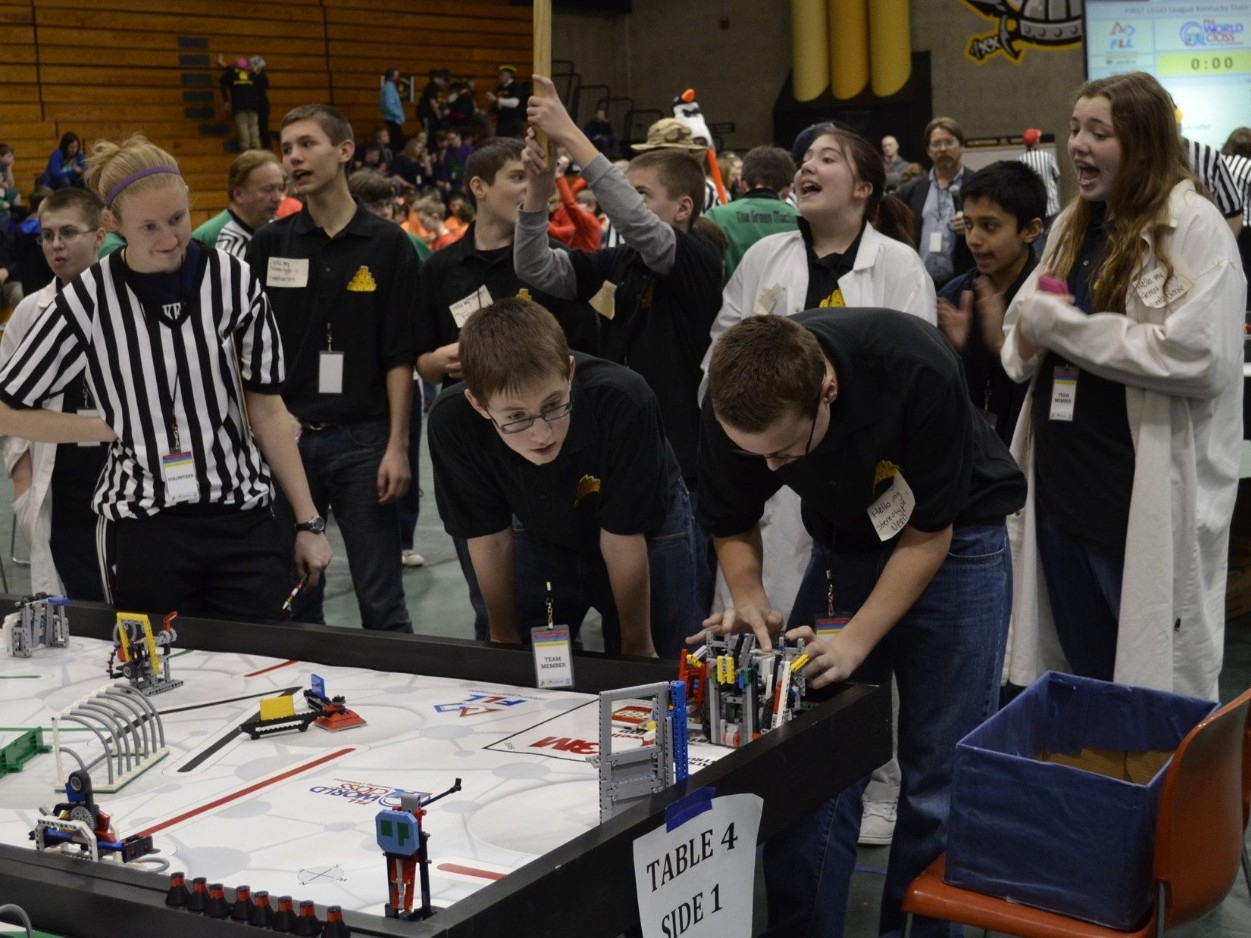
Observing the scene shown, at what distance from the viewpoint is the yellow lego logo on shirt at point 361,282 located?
349 centimetres

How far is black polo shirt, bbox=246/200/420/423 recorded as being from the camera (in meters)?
3.46

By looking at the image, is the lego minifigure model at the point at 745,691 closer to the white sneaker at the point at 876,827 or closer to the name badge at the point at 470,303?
the white sneaker at the point at 876,827

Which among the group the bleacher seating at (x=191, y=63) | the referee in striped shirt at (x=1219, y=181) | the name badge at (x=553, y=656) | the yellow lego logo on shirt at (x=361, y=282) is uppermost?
the bleacher seating at (x=191, y=63)

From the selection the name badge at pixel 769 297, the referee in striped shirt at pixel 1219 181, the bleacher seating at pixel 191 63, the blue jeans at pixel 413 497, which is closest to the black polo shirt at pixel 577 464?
the name badge at pixel 769 297

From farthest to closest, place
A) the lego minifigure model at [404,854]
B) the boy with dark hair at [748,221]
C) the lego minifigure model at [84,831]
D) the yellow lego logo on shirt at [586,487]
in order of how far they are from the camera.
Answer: the boy with dark hair at [748,221] < the yellow lego logo on shirt at [586,487] < the lego minifigure model at [84,831] < the lego minifigure model at [404,854]

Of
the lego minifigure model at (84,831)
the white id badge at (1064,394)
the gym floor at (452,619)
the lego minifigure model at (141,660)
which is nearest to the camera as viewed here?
the lego minifigure model at (84,831)

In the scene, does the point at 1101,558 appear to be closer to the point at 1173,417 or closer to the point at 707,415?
the point at 1173,417

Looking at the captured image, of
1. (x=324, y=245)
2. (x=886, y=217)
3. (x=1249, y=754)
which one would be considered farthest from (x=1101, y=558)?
(x=324, y=245)

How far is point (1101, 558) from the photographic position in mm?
2723

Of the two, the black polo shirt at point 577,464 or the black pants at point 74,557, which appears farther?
the black pants at point 74,557

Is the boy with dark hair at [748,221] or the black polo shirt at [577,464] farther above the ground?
the boy with dark hair at [748,221]

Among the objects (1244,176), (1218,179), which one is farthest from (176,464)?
(1244,176)

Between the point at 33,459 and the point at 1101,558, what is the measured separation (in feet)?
7.99

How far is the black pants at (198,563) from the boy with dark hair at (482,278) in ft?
2.70
